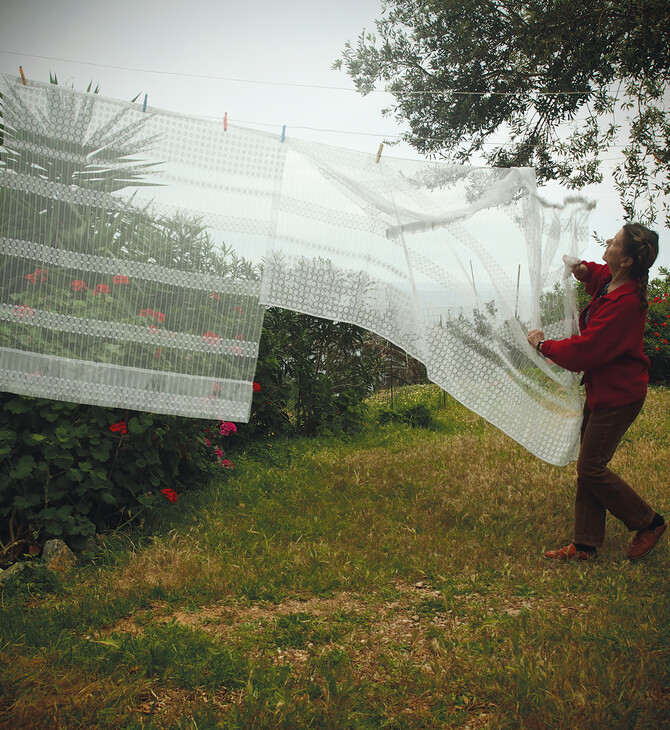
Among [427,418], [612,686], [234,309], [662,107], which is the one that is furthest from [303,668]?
[662,107]

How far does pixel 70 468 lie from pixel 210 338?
4.43 ft

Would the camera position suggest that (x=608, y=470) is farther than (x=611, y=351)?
Yes

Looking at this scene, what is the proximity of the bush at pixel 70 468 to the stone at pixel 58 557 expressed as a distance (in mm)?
84

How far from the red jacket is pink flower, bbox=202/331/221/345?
6.17 feet

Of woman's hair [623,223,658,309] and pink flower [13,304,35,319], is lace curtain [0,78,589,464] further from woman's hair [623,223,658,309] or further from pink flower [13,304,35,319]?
woman's hair [623,223,658,309]

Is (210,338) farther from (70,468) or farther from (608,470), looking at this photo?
(608,470)

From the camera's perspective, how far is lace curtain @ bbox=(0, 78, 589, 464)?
3.16 meters

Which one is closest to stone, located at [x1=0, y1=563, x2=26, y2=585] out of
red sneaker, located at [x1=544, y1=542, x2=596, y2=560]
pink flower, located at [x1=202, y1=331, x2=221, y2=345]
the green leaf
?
the green leaf

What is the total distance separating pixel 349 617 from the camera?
2.97 metres

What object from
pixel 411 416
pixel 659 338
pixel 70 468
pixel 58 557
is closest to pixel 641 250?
pixel 70 468

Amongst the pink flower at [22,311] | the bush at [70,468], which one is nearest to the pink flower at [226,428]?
the bush at [70,468]

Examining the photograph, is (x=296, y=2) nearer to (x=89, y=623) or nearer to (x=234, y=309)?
(x=234, y=309)

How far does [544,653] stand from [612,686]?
1.04 ft

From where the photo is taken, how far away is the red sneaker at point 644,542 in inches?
136
